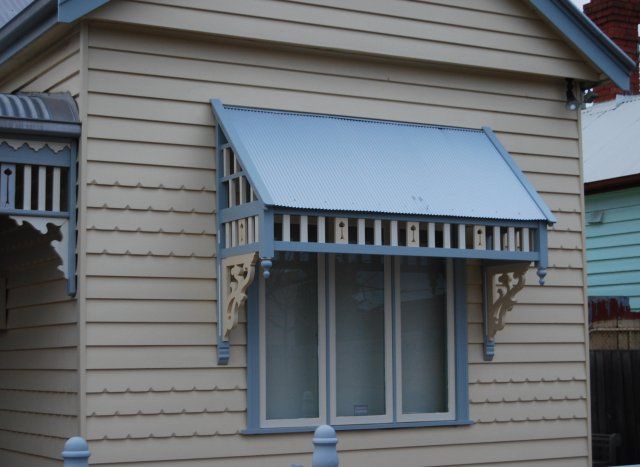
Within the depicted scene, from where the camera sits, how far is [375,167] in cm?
954

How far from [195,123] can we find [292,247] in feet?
5.00

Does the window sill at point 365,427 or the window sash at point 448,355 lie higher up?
the window sash at point 448,355

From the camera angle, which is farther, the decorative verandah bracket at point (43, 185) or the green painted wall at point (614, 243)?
the green painted wall at point (614, 243)

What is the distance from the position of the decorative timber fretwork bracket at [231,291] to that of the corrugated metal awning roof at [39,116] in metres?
1.61

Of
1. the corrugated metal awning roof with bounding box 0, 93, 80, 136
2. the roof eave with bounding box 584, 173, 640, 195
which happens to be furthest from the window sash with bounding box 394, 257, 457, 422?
the roof eave with bounding box 584, 173, 640, 195

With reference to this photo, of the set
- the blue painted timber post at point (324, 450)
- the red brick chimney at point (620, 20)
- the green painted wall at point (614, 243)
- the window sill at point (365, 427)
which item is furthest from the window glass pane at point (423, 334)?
the red brick chimney at point (620, 20)

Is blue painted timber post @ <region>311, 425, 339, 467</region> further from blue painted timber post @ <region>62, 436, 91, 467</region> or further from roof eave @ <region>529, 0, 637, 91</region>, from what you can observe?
roof eave @ <region>529, 0, 637, 91</region>

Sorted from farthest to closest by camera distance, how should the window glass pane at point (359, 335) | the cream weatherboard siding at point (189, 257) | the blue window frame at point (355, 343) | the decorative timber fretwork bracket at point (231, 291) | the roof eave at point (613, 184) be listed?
the roof eave at point (613, 184) < the window glass pane at point (359, 335) < the blue window frame at point (355, 343) < the cream weatherboard siding at point (189, 257) < the decorative timber fretwork bracket at point (231, 291)

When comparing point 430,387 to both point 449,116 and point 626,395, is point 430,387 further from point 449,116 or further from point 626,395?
point 626,395

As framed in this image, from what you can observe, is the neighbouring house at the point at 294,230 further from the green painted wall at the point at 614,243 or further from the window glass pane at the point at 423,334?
the green painted wall at the point at 614,243

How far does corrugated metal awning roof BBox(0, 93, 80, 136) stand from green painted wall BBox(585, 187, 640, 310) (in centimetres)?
1078

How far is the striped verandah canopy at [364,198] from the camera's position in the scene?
345 inches

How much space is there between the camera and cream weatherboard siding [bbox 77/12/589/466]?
29.0ft

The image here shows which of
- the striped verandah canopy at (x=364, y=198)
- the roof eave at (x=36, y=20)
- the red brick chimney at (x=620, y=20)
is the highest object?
the red brick chimney at (x=620, y=20)
